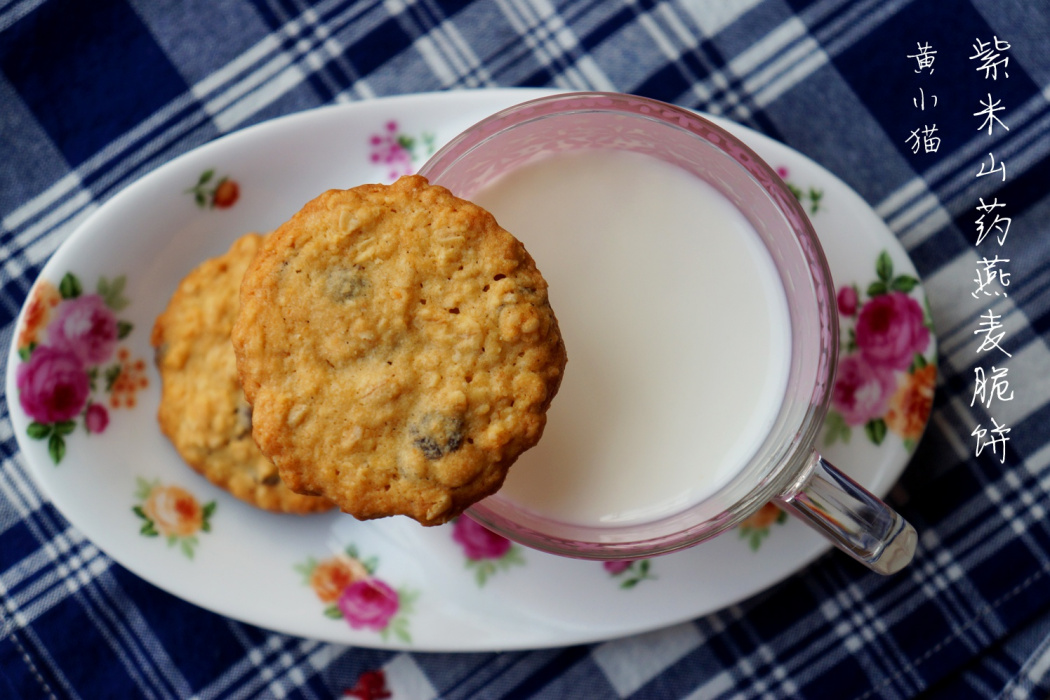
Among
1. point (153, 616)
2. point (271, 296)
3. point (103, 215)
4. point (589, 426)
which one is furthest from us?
point (153, 616)

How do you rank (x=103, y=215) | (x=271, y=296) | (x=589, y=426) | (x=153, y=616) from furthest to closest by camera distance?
(x=153, y=616) < (x=103, y=215) < (x=589, y=426) < (x=271, y=296)

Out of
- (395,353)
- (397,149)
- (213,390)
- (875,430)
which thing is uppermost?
(397,149)

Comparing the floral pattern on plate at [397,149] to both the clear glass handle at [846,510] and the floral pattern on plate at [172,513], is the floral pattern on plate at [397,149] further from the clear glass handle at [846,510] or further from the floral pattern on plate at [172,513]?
the clear glass handle at [846,510]

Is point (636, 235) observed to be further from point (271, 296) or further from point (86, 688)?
point (86, 688)

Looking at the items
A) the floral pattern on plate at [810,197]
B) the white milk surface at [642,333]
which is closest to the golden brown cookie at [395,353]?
the white milk surface at [642,333]

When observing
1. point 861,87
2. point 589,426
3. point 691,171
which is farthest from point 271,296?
point 861,87

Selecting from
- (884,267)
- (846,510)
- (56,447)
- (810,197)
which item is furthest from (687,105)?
(56,447)

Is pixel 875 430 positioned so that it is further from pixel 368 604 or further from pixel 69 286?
pixel 69 286
